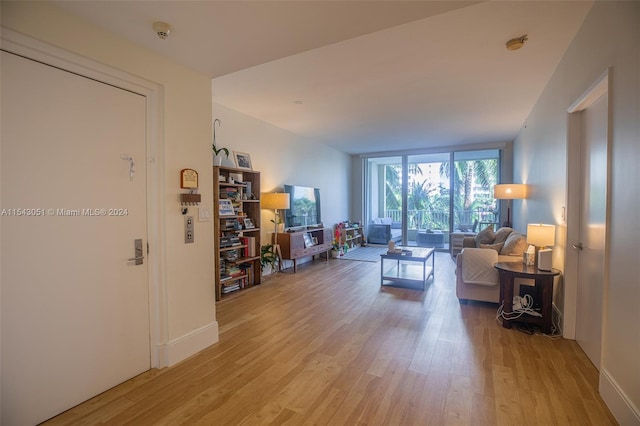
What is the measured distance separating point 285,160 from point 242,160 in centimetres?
135

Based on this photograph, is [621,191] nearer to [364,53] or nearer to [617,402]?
[617,402]

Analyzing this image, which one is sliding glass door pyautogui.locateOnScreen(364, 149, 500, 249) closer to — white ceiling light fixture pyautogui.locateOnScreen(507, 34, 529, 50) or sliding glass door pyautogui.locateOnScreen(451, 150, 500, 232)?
sliding glass door pyautogui.locateOnScreen(451, 150, 500, 232)

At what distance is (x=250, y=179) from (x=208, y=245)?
89.7 inches

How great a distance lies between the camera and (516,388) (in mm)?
2014

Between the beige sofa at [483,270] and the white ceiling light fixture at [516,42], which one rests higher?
the white ceiling light fixture at [516,42]

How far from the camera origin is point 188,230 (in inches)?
99.3

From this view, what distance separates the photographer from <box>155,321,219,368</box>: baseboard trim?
2.36 meters

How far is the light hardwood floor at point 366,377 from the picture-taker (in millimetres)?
1791

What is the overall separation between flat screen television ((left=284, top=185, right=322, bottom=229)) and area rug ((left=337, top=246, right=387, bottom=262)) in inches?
46.5

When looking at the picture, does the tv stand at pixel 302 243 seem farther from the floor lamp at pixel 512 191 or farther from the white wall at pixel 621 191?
the white wall at pixel 621 191

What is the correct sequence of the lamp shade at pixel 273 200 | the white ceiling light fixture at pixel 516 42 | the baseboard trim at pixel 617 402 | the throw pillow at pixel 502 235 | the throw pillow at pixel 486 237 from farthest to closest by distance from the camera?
1. the lamp shade at pixel 273 200
2. the throw pillow at pixel 486 237
3. the throw pillow at pixel 502 235
4. the white ceiling light fixture at pixel 516 42
5. the baseboard trim at pixel 617 402

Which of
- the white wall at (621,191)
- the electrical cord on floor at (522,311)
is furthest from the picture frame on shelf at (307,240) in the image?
the white wall at (621,191)

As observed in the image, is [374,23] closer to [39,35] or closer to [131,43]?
[131,43]

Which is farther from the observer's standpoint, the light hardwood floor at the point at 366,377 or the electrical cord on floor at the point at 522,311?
the electrical cord on floor at the point at 522,311
